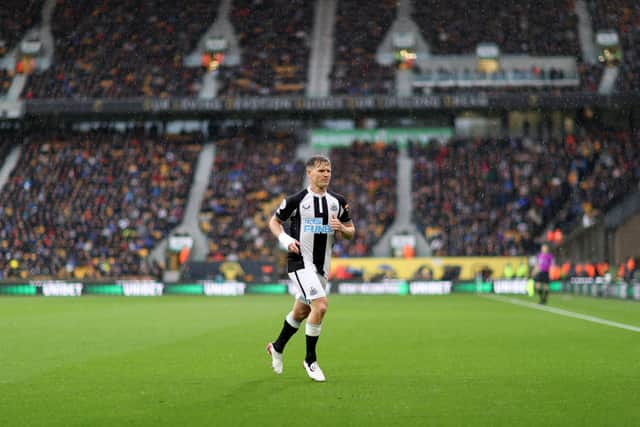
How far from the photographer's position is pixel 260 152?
55656 millimetres

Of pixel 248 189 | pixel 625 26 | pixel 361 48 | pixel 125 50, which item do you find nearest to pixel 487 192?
pixel 248 189

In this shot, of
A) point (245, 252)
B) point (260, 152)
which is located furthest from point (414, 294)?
point (260, 152)

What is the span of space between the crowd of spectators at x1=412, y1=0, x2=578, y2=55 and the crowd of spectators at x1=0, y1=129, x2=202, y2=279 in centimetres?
1857

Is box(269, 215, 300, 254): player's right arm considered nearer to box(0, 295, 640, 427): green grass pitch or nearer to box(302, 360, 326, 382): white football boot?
box(302, 360, 326, 382): white football boot

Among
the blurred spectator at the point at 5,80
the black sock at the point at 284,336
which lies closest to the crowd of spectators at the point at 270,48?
the blurred spectator at the point at 5,80

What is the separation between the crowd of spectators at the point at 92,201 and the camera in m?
47.2

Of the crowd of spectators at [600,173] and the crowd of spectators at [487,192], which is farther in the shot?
the crowd of spectators at [600,173]

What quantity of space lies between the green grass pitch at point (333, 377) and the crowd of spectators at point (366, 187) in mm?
29142

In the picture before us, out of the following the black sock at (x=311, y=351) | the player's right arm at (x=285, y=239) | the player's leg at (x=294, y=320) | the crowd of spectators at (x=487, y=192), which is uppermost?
the crowd of spectators at (x=487, y=192)

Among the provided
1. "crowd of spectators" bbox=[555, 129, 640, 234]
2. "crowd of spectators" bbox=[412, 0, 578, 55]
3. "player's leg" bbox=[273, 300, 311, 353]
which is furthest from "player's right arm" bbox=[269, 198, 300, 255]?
"crowd of spectators" bbox=[412, 0, 578, 55]

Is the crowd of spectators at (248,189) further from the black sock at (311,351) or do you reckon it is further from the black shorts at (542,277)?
the black sock at (311,351)

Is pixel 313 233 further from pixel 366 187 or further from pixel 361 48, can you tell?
pixel 361 48

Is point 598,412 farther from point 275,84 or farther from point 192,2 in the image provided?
point 192,2

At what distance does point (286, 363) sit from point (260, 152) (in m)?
45.4
